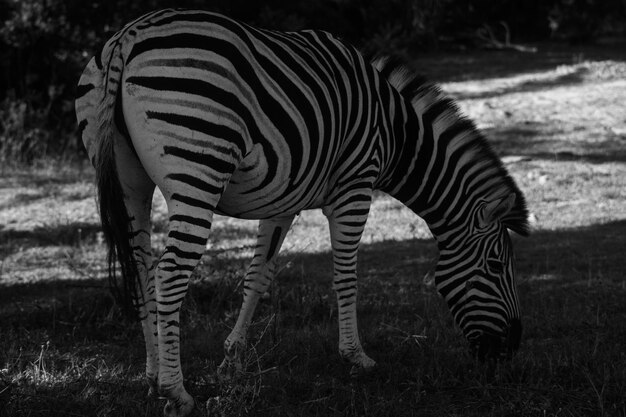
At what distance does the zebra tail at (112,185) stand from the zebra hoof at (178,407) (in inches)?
25.0

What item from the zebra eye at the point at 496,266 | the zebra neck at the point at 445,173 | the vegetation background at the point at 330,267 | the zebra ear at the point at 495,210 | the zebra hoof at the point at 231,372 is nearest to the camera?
the zebra hoof at the point at 231,372

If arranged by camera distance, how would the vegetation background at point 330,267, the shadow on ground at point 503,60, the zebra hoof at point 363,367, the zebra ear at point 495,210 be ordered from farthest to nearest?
the shadow on ground at point 503,60
the zebra ear at point 495,210
the zebra hoof at point 363,367
the vegetation background at point 330,267

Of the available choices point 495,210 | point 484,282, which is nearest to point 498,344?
point 484,282

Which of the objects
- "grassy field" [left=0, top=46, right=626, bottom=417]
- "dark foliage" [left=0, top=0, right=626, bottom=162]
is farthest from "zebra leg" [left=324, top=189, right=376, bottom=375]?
"dark foliage" [left=0, top=0, right=626, bottom=162]

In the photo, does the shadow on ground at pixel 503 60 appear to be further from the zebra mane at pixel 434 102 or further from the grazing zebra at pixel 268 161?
the grazing zebra at pixel 268 161

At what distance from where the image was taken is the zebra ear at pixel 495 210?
5469mm

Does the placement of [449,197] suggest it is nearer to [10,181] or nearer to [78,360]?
[78,360]

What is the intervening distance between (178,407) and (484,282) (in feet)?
7.42

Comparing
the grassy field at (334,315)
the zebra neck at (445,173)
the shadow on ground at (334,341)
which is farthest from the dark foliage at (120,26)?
the zebra neck at (445,173)

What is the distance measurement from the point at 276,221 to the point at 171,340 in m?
1.51

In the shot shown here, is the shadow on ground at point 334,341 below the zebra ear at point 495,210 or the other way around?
below

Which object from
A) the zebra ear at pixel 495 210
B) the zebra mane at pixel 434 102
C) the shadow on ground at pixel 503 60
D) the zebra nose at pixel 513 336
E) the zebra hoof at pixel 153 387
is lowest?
the zebra hoof at pixel 153 387

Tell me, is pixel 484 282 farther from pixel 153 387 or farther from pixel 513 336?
pixel 153 387

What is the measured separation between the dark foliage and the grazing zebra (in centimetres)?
887
